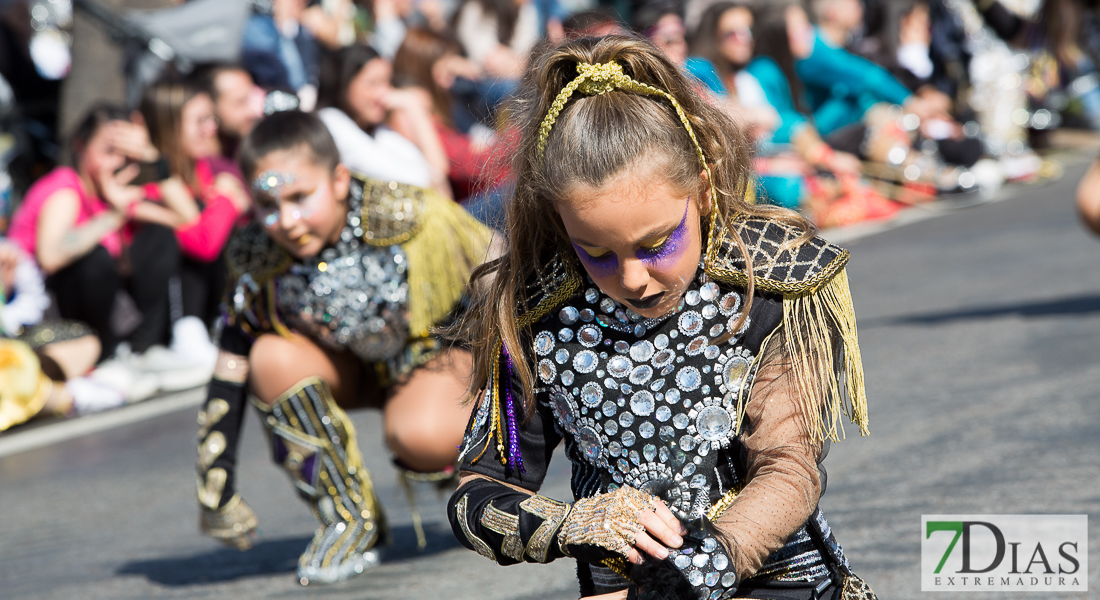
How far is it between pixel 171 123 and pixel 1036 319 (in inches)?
175

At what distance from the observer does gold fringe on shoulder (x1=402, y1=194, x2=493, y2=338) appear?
337 cm

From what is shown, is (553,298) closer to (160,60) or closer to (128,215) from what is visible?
(128,215)

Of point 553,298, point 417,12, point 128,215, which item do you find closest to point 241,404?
point 553,298

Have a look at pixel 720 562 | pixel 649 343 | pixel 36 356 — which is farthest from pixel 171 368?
pixel 720 562

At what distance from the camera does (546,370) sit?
2.06 metres

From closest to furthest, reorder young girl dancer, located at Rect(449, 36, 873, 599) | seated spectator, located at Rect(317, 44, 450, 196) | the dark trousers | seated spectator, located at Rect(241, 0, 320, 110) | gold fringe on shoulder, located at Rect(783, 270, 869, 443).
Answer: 1. young girl dancer, located at Rect(449, 36, 873, 599)
2. gold fringe on shoulder, located at Rect(783, 270, 869, 443)
3. seated spectator, located at Rect(317, 44, 450, 196)
4. the dark trousers
5. seated spectator, located at Rect(241, 0, 320, 110)

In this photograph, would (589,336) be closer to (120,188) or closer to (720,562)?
(720,562)

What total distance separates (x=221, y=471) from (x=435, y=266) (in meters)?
0.79

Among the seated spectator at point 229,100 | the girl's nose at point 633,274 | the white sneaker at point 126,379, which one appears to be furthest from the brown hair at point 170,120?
the girl's nose at point 633,274

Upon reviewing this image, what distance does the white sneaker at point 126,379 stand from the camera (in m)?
6.25

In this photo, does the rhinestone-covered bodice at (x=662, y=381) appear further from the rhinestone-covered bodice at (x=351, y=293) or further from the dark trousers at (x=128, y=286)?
the dark trousers at (x=128, y=286)

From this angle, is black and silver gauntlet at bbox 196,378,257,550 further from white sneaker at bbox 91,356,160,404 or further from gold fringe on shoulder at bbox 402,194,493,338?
white sneaker at bbox 91,356,160,404

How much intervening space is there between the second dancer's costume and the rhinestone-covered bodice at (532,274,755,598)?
134 cm

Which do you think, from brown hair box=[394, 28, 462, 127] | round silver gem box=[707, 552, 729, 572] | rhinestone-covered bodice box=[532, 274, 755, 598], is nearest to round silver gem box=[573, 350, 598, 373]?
rhinestone-covered bodice box=[532, 274, 755, 598]
